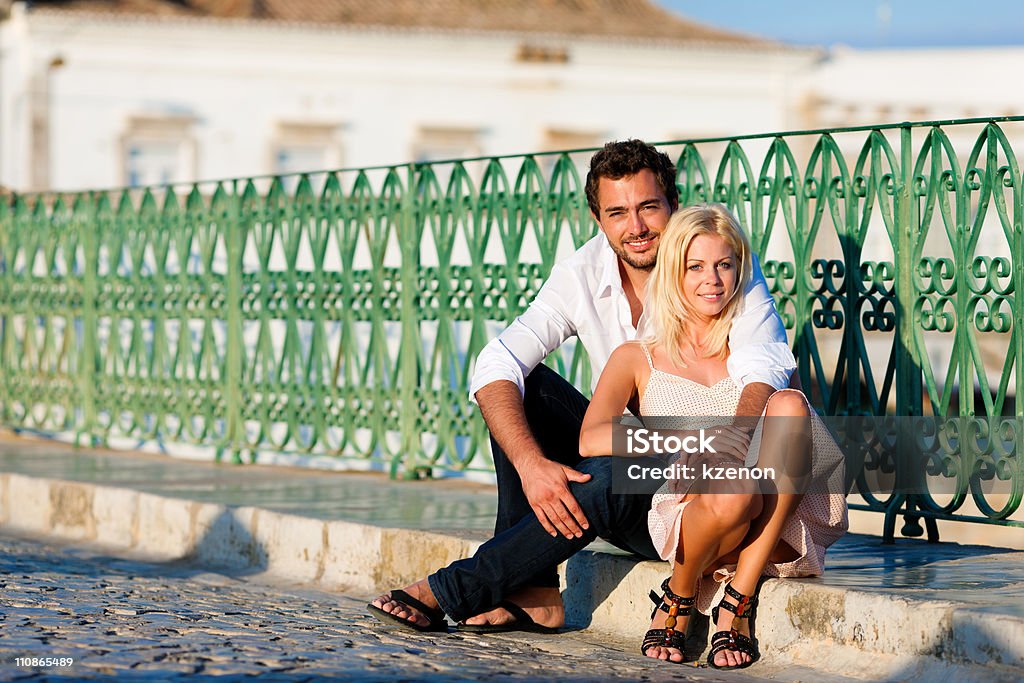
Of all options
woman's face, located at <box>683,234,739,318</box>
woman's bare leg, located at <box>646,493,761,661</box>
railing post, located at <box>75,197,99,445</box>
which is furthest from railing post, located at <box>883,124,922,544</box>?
railing post, located at <box>75,197,99,445</box>

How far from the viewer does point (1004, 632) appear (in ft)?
14.3

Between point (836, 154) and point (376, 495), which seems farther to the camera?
point (376, 495)

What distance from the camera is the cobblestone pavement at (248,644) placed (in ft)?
14.6

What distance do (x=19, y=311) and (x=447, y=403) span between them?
4.96m

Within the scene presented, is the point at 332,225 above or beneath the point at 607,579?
above

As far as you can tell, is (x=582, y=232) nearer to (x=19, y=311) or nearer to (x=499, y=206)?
(x=499, y=206)

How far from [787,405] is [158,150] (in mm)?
26938

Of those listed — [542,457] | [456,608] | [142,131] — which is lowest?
[456,608]

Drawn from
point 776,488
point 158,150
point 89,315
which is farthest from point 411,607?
point 158,150

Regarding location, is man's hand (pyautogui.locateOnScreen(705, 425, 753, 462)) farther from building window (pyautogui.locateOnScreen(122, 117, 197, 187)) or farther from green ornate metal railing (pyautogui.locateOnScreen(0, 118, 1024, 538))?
building window (pyautogui.locateOnScreen(122, 117, 197, 187))

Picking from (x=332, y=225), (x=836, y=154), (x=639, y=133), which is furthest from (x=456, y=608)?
(x=639, y=133)

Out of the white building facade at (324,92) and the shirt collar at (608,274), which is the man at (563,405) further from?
the white building facade at (324,92)

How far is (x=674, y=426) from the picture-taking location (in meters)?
5.12

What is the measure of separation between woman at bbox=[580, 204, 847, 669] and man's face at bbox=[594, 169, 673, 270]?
29cm
